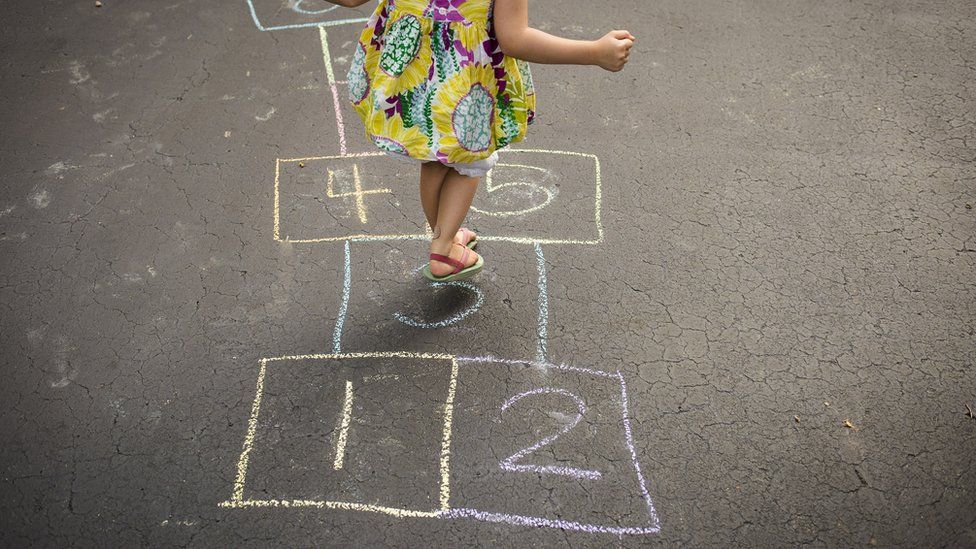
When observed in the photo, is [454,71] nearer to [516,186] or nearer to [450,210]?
[450,210]

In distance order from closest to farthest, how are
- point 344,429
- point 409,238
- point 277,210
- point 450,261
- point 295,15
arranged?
point 344,429 → point 450,261 → point 409,238 → point 277,210 → point 295,15

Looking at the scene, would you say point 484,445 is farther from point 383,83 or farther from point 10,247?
point 10,247

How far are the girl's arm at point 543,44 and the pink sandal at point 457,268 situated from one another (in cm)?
84

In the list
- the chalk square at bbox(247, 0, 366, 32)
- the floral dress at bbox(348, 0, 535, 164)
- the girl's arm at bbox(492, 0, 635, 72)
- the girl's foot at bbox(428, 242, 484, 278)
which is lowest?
the girl's foot at bbox(428, 242, 484, 278)

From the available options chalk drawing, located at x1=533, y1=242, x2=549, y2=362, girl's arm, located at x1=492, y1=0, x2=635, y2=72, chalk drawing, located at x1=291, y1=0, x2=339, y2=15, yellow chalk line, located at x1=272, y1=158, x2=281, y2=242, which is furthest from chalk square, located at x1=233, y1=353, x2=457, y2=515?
chalk drawing, located at x1=291, y1=0, x2=339, y2=15

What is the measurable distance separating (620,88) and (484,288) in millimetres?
1634

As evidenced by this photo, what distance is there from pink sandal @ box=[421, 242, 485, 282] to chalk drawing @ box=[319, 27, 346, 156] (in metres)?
1.03

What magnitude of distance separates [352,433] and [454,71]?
3.99 ft

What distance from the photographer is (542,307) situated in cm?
305

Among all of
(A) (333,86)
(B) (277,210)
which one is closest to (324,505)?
(B) (277,210)

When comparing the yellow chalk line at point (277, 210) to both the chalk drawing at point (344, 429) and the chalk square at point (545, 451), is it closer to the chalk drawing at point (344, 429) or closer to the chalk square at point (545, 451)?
the chalk drawing at point (344, 429)

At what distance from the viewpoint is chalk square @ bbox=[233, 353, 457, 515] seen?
2.43 meters

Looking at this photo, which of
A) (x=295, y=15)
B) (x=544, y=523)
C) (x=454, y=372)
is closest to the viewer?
(x=544, y=523)

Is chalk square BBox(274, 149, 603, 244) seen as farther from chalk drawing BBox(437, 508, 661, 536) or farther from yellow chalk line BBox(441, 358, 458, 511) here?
chalk drawing BBox(437, 508, 661, 536)
